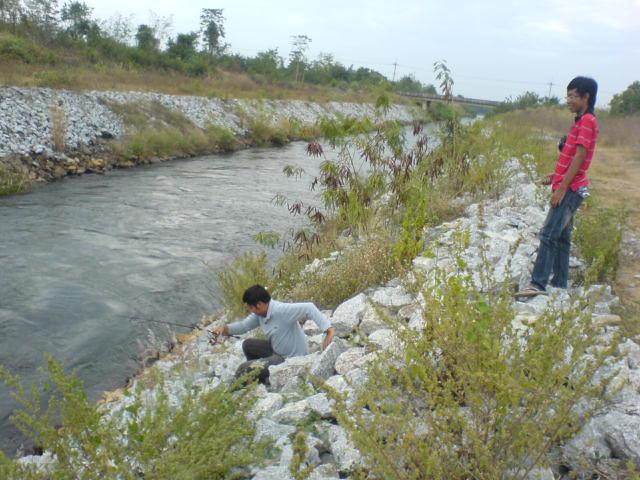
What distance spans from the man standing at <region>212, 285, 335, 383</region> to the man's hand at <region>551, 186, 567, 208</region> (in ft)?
6.61

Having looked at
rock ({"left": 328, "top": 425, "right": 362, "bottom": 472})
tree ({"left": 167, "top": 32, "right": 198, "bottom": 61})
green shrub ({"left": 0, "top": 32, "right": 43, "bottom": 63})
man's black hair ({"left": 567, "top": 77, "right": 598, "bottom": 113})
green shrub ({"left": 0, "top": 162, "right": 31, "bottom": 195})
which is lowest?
green shrub ({"left": 0, "top": 162, "right": 31, "bottom": 195})

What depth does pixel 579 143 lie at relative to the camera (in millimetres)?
4078

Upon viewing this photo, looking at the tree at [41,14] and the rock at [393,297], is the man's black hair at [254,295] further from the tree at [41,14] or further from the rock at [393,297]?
the tree at [41,14]

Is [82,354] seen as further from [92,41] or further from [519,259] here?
[92,41]

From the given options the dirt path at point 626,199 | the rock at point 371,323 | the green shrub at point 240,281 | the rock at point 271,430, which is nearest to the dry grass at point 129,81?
the green shrub at point 240,281

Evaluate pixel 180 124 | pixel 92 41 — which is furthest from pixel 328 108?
pixel 180 124

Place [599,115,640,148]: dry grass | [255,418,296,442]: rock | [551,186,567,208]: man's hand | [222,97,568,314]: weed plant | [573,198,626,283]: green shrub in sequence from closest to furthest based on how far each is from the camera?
[255,418,296,442]: rock → [551,186,567,208]: man's hand → [573,198,626,283]: green shrub → [222,97,568,314]: weed plant → [599,115,640,148]: dry grass

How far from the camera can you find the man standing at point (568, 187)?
4070 millimetres

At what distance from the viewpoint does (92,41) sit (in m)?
27.5

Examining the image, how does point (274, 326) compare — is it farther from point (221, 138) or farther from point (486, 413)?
point (221, 138)

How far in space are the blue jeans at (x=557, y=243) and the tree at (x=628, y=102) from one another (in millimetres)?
30634

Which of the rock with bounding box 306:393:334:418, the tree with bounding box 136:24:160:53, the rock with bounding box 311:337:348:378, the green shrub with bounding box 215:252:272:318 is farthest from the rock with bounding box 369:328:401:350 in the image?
the tree with bounding box 136:24:160:53

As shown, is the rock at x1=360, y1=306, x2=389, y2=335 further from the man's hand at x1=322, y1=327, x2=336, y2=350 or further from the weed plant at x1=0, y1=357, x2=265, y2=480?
the weed plant at x1=0, y1=357, x2=265, y2=480

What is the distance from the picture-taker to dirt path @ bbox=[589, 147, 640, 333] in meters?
4.71
